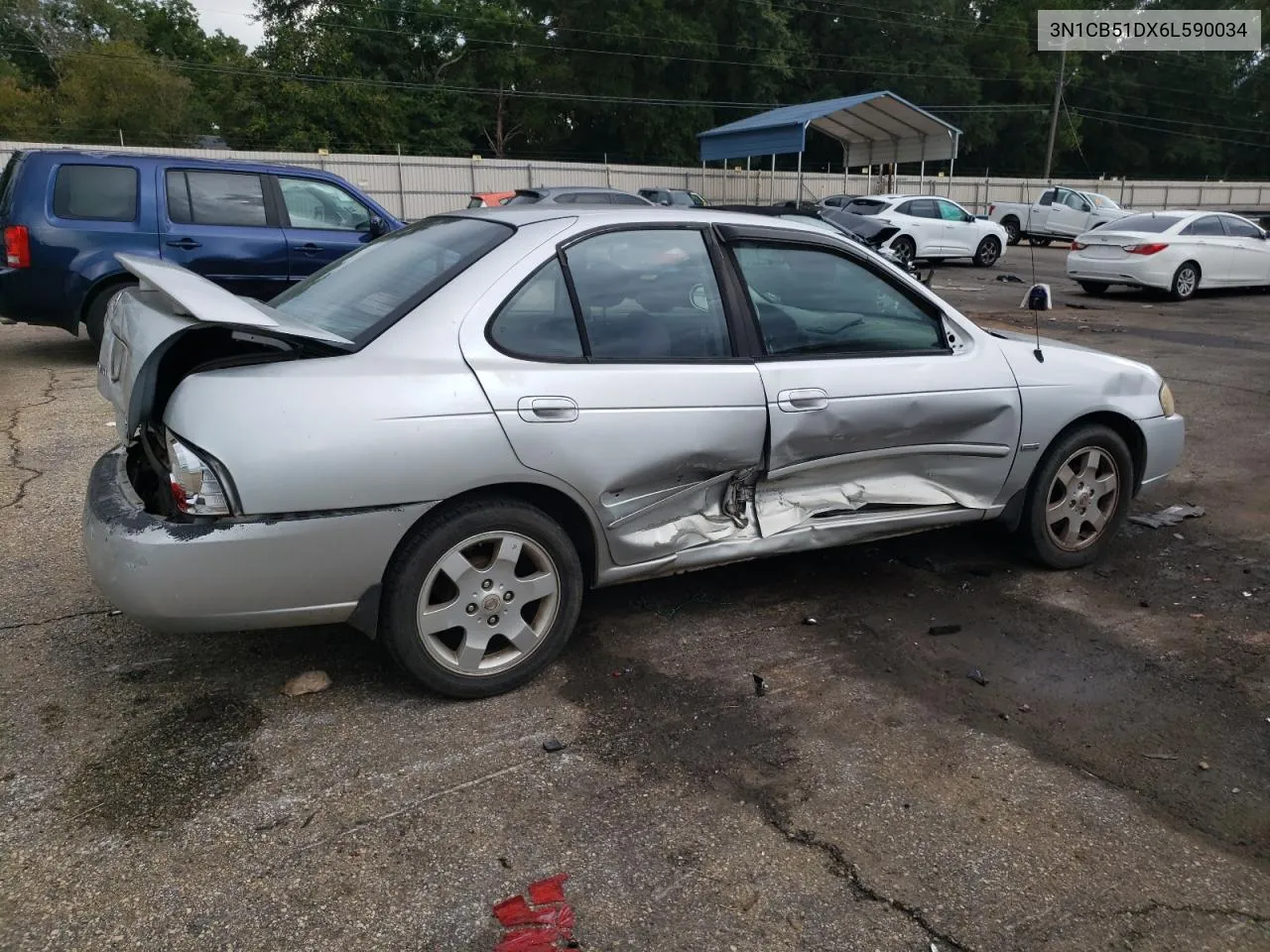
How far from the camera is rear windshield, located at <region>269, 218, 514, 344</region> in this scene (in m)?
3.33

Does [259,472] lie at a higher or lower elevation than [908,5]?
lower

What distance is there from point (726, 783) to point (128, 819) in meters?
1.67

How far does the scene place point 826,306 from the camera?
3.98 metres

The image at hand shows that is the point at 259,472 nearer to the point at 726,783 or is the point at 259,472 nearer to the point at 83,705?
the point at 83,705

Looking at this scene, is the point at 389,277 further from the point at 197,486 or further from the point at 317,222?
the point at 317,222

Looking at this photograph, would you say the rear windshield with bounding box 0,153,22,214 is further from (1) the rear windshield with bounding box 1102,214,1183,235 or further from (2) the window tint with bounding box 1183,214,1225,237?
(2) the window tint with bounding box 1183,214,1225,237

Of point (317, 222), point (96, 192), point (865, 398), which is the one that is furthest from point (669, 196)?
point (865, 398)

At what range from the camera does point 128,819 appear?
→ 2.68m

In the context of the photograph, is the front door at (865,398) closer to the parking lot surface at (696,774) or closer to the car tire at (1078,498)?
the car tire at (1078,498)

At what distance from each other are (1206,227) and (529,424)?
16774mm

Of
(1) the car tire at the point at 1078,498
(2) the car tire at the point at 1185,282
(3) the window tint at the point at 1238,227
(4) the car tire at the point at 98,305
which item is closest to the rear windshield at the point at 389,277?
(1) the car tire at the point at 1078,498

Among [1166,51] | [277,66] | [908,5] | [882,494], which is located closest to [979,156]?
[908,5]

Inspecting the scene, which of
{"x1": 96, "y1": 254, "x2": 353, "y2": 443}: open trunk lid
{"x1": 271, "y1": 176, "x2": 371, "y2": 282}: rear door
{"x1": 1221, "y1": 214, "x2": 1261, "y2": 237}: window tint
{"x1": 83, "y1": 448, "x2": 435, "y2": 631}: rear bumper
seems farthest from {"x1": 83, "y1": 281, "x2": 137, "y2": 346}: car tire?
{"x1": 1221, "y1": 214, "x2": 1261, "y2": 237}: window tint

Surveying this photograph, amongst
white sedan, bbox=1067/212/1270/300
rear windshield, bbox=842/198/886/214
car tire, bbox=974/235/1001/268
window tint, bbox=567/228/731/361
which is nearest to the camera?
window tint, bbox=567/228/731/361
